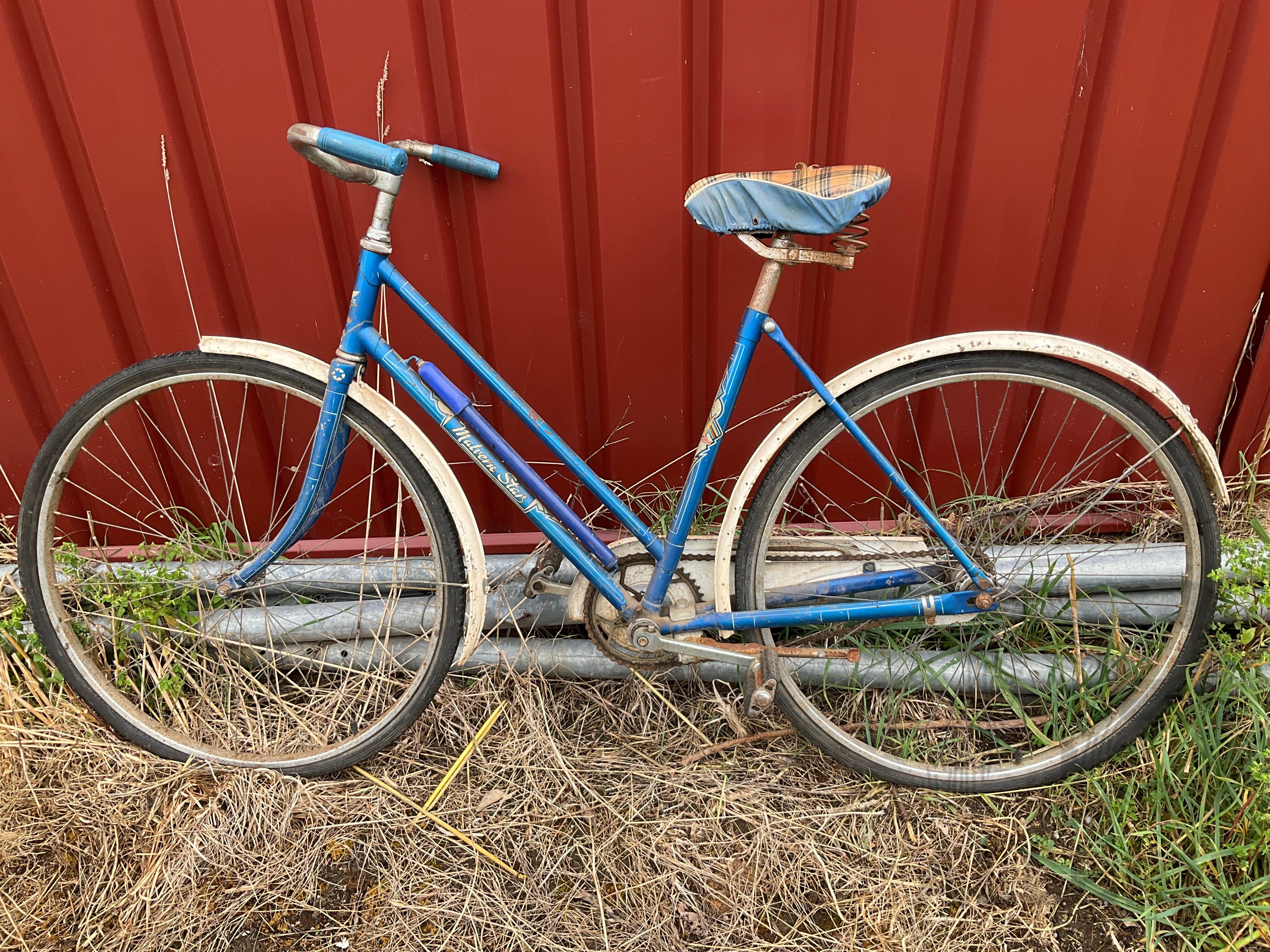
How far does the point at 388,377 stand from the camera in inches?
90.7

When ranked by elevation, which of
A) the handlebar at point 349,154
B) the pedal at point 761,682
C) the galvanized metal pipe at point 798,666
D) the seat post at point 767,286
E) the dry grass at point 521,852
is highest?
the handlebar at point 349,154

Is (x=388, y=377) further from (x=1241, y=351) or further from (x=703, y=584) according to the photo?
(x=1241, y=351)

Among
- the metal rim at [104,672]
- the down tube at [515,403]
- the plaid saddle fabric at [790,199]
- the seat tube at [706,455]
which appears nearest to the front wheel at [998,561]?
the seat tube at [706,455]

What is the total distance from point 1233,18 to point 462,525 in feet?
7.64

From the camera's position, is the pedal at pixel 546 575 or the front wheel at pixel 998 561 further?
the pedal at pixel 546 575

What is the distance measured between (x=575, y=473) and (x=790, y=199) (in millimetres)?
839

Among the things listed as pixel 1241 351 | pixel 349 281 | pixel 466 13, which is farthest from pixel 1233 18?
pixel 349 281

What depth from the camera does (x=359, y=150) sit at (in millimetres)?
1614

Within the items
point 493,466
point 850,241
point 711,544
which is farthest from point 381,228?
point 711,544

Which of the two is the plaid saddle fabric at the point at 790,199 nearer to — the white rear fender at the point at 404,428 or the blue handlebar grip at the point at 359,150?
the blue handlebar grip at the point at 359,150

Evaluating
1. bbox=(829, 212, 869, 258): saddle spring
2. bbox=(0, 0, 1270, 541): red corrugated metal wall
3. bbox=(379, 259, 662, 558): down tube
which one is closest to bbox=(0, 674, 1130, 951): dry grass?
bbox=(379, 259, 662, 558): down tube

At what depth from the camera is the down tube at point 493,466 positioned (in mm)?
1807

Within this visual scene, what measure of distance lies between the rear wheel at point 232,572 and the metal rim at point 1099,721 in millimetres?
908

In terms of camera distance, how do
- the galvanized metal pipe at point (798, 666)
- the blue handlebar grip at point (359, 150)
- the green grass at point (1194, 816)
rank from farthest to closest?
1. the galvanized metal pipe at point (798, 666)
2. the green grass at point (1194, 816)
3. the blue handlebar grip at point (359, 150)
